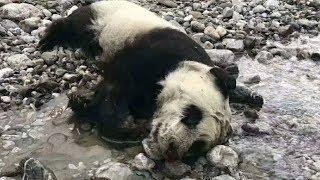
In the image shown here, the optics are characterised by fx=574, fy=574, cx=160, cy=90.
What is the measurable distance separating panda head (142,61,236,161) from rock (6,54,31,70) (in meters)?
2.37

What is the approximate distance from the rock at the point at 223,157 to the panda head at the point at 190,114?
0.07 meters

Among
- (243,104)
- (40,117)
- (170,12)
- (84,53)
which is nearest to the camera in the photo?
(40,117)

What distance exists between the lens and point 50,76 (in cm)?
703

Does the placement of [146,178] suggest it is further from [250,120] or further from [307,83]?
[307,83]

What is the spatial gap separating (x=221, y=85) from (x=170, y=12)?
161 inches

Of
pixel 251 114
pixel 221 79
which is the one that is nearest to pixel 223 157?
pixel 221 79

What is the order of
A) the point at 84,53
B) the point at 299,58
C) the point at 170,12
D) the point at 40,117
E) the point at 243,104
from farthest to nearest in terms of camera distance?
the point at 170,12 → the point at 299,58 → the point at 84,53 → the point at 243,104 → the point at 40,117

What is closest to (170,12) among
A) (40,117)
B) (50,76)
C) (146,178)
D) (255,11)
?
(255,11)

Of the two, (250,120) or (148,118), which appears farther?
(250,120)

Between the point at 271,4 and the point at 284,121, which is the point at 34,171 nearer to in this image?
the point at 284,121

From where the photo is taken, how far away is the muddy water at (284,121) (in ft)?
18.4

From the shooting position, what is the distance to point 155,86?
573 centimetres

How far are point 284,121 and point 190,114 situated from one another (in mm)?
1670

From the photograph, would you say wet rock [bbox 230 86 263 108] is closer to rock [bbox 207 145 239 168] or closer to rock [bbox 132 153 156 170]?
rock [bbox 207 145 239 168]
